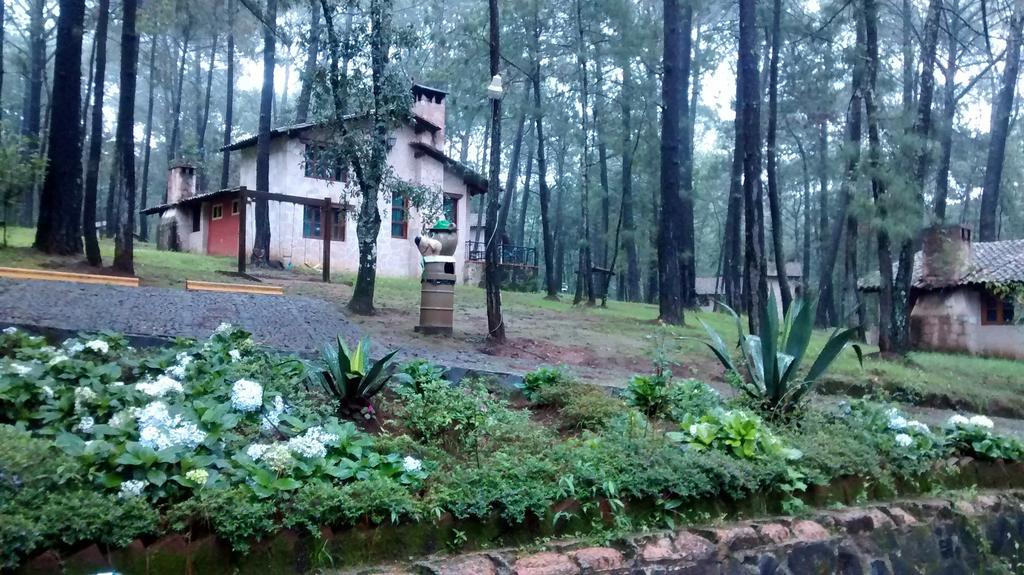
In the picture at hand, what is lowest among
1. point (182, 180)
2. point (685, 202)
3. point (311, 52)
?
point (685, 202)

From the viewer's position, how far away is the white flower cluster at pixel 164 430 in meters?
3.42

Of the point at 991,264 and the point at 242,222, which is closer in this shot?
the point at 242,222

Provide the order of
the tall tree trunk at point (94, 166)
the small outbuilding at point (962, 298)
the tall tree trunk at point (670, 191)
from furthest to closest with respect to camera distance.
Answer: the small outbuilding at point (962, 298)
the tall tree trunk at point (670, 191)
the tall tree trunk at point (94, 166)

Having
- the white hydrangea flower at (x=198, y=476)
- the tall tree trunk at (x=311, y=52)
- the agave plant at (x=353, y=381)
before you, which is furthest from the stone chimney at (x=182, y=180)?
the white hydrangea flower at (x=198, y=476)

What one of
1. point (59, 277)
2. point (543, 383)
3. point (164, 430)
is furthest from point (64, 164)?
point (164, 430)

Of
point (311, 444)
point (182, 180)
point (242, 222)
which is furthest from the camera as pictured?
point (182, 180)

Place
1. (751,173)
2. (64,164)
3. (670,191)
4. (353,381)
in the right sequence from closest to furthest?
(353,381) → (751,173) → (64,164) → (670,191)

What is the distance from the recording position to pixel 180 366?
4.98 m

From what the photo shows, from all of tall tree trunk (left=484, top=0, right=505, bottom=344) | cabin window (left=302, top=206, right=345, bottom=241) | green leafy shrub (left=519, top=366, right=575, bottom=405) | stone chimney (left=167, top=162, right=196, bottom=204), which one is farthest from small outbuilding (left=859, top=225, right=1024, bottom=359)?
stone chimney (left=167, top=162, right=196, bottom=204)

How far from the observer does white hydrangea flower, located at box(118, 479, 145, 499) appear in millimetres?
3086

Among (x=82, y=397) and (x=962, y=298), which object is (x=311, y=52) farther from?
(x=962, y=298)

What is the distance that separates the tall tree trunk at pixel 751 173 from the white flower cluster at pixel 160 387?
23.6 feet

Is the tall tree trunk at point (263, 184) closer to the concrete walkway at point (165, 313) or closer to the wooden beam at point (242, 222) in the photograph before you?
the wooden beam at point (242, 222)

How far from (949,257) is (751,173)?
16.4 meters
